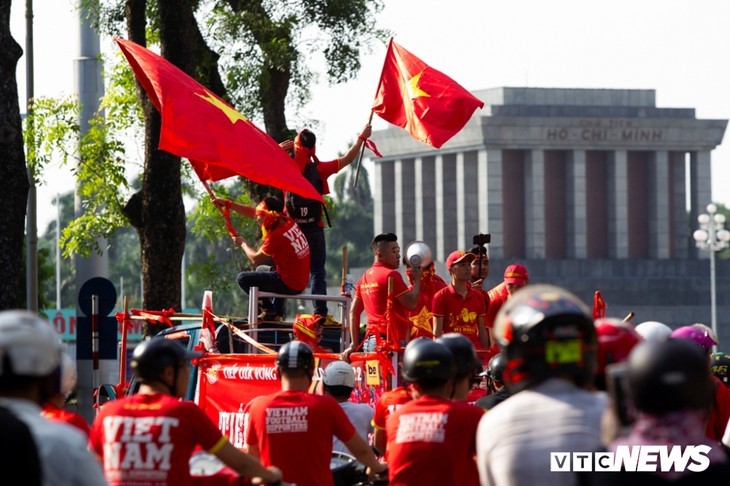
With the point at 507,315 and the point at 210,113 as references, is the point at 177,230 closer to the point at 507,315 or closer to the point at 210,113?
the point at 210,113

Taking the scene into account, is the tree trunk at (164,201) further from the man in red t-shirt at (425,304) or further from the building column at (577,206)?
the building column at (577,206)

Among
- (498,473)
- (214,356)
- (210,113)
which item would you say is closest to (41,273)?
(210,113)

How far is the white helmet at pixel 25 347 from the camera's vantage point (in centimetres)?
538

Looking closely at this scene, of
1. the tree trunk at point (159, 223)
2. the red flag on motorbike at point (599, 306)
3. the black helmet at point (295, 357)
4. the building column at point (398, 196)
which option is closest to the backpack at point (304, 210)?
the red flag on motorbike at point (599, 306)

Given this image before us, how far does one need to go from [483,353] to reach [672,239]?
73.2 meters

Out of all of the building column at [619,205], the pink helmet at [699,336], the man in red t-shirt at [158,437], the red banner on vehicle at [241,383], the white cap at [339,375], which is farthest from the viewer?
the building column at [619,205]

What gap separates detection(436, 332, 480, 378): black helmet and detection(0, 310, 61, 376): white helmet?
290 cm

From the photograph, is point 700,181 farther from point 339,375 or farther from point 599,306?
point 339,375

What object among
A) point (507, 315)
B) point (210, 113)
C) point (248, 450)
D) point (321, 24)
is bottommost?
point (248, 450)

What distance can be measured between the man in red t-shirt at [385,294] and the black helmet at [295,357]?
449 centimetres

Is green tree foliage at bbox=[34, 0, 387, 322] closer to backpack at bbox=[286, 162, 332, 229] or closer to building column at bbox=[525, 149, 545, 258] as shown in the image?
backpack at bbox=[286, 162, 332, 229]

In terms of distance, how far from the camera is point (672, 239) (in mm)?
85000

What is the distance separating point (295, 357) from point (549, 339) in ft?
11.4

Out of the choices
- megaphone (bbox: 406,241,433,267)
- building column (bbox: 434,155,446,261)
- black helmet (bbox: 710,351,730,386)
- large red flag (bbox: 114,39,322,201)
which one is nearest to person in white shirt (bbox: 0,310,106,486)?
black helmet (bbox: 710,351,730,386)
